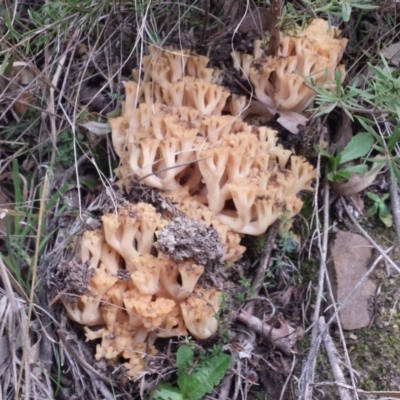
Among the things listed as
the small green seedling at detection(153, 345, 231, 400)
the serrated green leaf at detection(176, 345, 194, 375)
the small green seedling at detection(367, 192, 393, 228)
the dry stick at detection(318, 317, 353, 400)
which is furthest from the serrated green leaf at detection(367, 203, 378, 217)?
the serrated green leaf at detection(176, 345, 194, 375)

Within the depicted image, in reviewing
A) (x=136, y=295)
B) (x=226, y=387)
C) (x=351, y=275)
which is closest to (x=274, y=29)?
(x=351, y=275)

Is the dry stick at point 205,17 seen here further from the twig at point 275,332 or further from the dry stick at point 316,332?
the twig at point 275,332

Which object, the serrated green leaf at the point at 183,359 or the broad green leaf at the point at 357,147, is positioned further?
the broad green leaf at the point at 357,147

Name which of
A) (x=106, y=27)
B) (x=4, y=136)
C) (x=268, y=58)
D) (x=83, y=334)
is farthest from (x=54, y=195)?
(x=268, y=58)

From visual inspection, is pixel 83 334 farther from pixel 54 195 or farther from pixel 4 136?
pixel 4 136

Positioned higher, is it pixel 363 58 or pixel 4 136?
pixel 363 58

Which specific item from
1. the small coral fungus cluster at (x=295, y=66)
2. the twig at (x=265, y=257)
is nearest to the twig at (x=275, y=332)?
the twig at (x=265, y=257)

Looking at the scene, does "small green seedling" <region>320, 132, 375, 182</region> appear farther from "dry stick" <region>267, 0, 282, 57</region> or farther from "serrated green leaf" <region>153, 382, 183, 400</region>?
"serrated green leaf" <region>153, 382, 183, 400</region>
